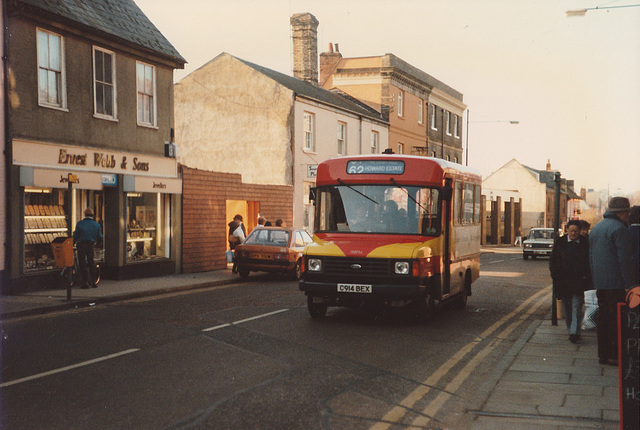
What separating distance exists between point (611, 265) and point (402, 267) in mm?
3623

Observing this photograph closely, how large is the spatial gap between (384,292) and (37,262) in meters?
9.19

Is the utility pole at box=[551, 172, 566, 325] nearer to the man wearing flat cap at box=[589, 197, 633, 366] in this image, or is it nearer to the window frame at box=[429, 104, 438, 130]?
the man wearing flat cap at box=[589, 197, 633, 366]

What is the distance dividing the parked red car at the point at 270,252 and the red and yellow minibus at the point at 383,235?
7169 mm

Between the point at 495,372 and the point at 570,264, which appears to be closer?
the point at 495,372

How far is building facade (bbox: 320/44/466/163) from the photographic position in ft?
137

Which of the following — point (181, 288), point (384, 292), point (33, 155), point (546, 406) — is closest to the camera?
point (546, 406)

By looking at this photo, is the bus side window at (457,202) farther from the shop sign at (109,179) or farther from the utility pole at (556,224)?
the shop sign at (109,179)

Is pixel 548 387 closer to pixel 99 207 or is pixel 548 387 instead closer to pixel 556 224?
pixel 556 224

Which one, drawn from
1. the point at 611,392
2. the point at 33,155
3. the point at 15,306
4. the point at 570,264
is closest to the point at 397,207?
the point at 570,264

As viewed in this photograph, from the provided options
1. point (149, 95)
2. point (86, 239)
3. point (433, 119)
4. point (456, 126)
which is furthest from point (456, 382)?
point (456, 126)

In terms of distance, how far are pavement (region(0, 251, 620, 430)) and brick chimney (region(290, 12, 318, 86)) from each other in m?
28.1

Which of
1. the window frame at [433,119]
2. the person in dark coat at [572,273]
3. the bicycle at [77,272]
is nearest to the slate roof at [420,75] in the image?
the window frame at [433,119]

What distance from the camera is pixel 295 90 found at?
31031 millimetres

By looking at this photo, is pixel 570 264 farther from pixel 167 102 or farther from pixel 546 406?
pixel 167 102
